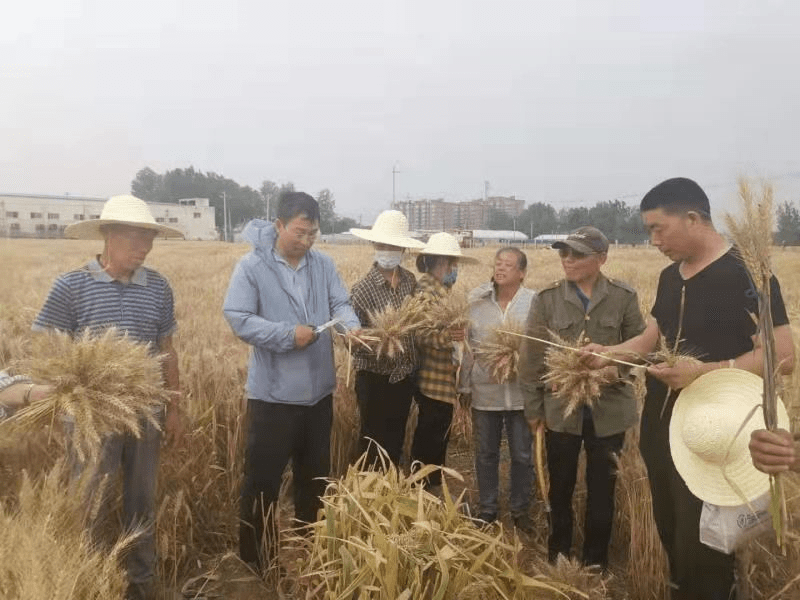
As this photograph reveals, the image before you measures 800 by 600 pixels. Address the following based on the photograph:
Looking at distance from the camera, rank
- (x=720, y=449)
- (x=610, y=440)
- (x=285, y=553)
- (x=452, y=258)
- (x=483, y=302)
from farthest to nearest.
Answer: (x=452, y=258)
(x=483, y=302)
(x=610, y=440)
(x=285, y=553)
(x=720, y=449)

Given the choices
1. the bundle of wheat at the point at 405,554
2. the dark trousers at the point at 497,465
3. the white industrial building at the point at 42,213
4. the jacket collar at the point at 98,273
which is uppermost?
the white industrial building at the point at 42,213

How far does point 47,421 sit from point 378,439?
86.1 inches

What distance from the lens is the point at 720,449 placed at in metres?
1.85

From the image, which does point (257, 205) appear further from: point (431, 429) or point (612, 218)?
point (431, 429)

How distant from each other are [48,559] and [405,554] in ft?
3.01

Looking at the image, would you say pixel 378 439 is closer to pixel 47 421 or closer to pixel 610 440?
pixel 610 440

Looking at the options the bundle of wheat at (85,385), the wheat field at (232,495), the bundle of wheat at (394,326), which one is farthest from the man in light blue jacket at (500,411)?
the bundle of wheat at (85,385)

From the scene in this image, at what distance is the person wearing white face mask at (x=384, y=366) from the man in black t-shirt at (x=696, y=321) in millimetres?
1714

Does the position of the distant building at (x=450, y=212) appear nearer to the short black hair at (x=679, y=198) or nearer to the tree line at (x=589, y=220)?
the tree line at (x=589, y=220)

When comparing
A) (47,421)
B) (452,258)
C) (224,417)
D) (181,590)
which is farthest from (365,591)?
(452,258)

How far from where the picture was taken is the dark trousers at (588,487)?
9.93 ft

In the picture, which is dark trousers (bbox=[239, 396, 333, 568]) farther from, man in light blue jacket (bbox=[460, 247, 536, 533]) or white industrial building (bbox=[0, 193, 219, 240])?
white industrial building (bbox=[0, 193, 219, 240])

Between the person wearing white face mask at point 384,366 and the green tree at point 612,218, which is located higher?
the green tree at point 612,218

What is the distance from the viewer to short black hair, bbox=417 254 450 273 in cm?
407
